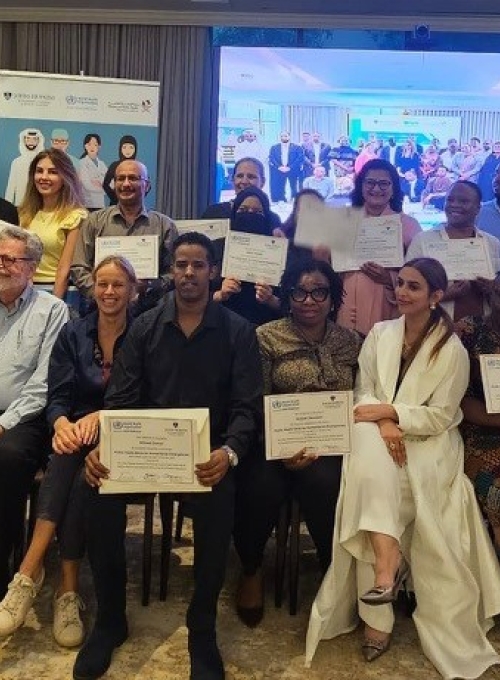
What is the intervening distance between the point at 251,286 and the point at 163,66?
2782 mm

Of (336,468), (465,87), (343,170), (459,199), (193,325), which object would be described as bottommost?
(336,468)

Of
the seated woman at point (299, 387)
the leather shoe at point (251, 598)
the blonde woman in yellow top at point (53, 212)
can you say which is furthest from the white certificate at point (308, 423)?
the blonde woman in yellow top at point (53, 212)

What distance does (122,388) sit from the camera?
2439 mm

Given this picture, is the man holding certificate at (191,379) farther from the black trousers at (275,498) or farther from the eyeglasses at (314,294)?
the eyeglasses at (314,294)

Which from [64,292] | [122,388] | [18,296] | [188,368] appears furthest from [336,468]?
[64,292]

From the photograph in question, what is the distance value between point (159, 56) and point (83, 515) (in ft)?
13.0

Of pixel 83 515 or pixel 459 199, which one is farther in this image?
pixel 459 199

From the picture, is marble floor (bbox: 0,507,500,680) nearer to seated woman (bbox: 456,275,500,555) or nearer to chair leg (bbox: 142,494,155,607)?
chair leg (bbox: 142,494,155,607)

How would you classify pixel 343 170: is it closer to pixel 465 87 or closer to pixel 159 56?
pixel 465 87

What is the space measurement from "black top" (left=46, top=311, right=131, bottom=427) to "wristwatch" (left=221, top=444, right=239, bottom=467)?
1.80ft

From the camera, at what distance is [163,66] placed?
207 inches

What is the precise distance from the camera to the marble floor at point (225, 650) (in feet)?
7.16

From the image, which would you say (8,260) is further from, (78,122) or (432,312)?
(78,122)

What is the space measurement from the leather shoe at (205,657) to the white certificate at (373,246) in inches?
68.3
